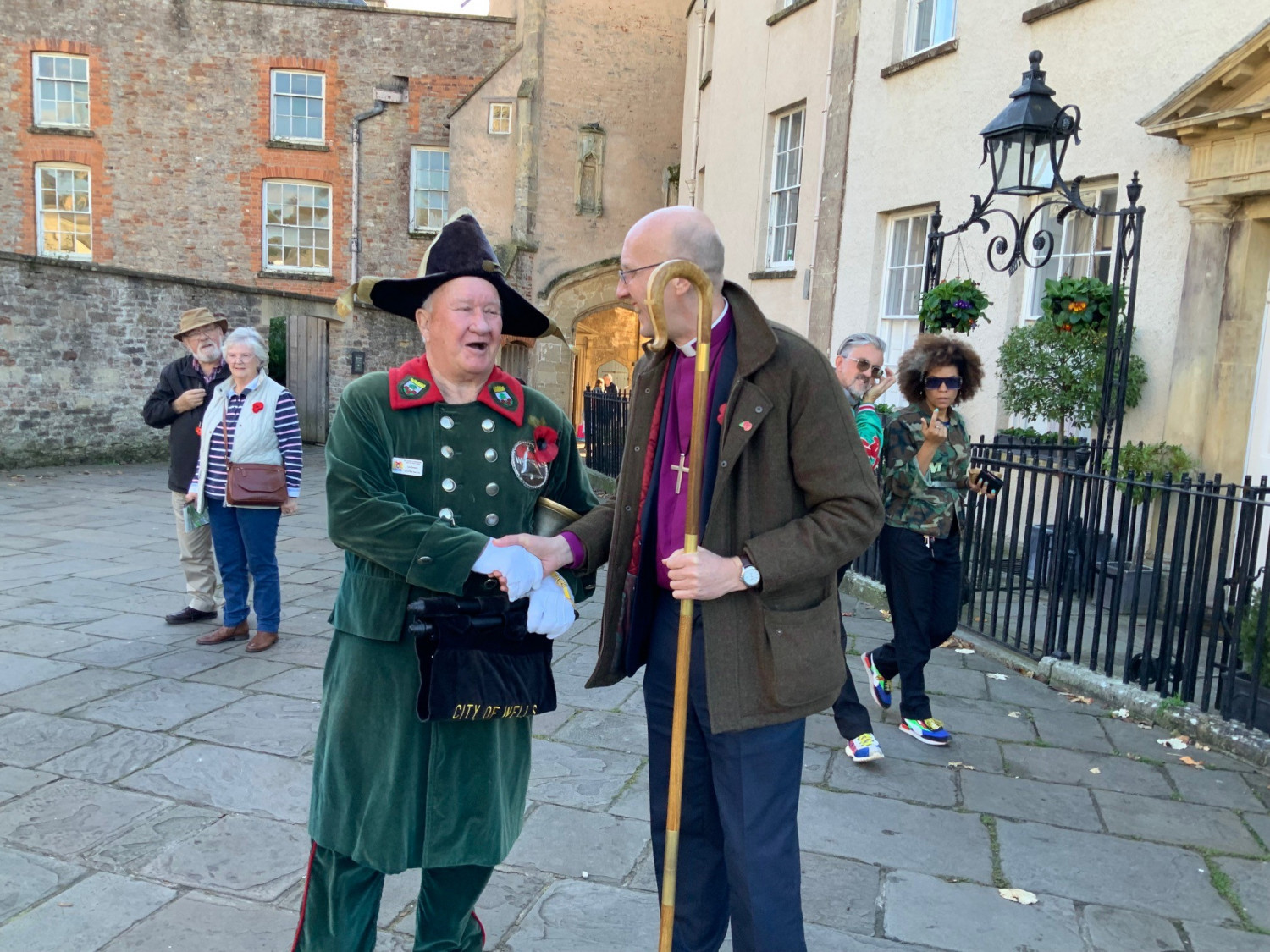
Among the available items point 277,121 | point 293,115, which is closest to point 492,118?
point 293,115

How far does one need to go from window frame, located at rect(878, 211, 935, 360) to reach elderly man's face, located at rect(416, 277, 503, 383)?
8.76m

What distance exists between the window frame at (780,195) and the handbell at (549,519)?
11.0 metres

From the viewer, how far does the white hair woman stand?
5.81m

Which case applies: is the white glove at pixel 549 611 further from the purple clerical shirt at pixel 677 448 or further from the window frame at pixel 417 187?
the window frame at pixel 417 187

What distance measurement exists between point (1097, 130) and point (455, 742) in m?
8.07

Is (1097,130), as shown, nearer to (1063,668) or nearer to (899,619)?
(1063,668)

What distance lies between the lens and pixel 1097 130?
826cm

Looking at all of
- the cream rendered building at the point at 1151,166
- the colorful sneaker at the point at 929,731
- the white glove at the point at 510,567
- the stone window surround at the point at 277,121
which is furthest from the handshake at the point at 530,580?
the stone window surround at the point at 277,121

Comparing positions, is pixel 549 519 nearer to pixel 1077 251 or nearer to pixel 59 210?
pixel 1077 251

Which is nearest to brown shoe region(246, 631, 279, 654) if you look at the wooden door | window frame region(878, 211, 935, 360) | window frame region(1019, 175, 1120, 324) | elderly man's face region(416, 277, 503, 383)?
elderly man's face region(416, 277, 503, 383)

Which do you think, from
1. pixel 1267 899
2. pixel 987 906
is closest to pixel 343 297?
pixel 987 906

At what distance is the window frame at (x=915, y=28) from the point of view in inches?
404

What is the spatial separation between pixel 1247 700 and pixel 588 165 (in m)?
18.4

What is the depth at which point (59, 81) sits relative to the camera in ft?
71.9
